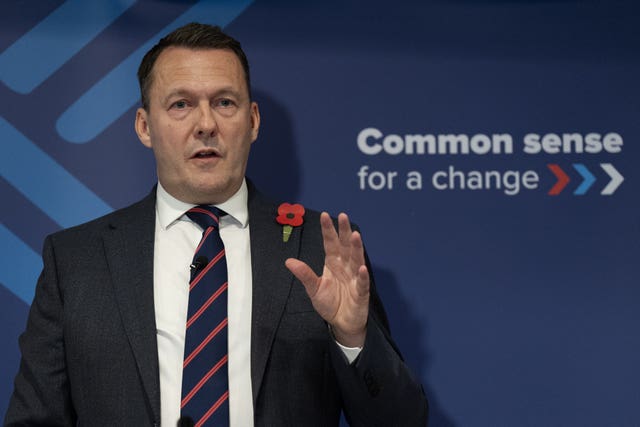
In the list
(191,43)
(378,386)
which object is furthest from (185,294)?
(191,43)

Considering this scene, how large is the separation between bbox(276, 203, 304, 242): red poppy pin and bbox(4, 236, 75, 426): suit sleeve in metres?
0.63

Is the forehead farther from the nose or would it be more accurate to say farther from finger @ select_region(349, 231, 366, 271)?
finger @ select_region(349, 231, 366, 271)

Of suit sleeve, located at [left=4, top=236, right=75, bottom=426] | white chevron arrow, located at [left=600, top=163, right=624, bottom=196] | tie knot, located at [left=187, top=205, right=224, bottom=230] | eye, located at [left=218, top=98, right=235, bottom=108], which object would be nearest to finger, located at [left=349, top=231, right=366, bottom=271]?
tie knot, located at [left=187, top=205, right=224, bottom=230]

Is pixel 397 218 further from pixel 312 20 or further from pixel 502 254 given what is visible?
pixel 312 20

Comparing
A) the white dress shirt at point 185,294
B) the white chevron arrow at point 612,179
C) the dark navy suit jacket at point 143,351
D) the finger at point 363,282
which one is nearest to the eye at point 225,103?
the white dress shirt at point 185,294

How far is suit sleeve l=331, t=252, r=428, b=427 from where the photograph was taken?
1.94 m

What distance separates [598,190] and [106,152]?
165 cm

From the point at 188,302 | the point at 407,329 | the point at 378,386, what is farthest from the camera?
the point at 407,329

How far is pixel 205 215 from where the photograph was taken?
2250 millimetres

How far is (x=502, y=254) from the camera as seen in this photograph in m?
2.71

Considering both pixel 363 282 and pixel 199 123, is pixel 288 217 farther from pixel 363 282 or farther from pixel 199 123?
pixel 363 282

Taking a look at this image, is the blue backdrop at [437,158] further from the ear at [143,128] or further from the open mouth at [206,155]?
A: the open mouth at [206,155]

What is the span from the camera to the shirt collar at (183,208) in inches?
90.0

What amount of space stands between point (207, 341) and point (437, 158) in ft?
3.56
